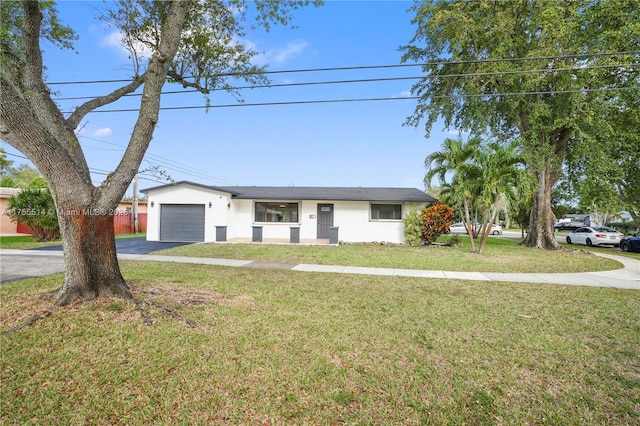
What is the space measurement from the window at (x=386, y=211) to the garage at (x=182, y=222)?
9696mm

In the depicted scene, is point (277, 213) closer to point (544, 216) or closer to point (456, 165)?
point (456, 165)

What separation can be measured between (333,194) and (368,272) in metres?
9.70

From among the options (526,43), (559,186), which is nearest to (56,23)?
(526,43)

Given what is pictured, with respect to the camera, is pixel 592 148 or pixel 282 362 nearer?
pixel 282 362

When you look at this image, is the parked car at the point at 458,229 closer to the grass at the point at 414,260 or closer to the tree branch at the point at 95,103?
the grass at the point at 414,260

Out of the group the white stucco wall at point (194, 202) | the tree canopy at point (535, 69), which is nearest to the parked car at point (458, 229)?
the tree canopy at point (535, 69)

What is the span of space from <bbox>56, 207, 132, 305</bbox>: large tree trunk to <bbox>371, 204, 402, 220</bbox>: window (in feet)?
46.2

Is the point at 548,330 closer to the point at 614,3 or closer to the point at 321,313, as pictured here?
the point at 321,313

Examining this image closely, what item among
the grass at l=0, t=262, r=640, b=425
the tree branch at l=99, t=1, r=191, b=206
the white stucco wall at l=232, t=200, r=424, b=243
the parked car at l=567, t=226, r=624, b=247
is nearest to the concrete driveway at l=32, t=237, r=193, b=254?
the white stucco wall at l=232, t=200, r=424, b=243

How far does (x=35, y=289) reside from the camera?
5766mm

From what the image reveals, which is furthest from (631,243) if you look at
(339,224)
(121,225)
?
(121,225)

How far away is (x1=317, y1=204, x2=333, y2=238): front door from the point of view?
58.5 feet

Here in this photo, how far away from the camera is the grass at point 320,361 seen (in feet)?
8.23

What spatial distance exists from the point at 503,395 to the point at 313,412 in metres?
1.77
